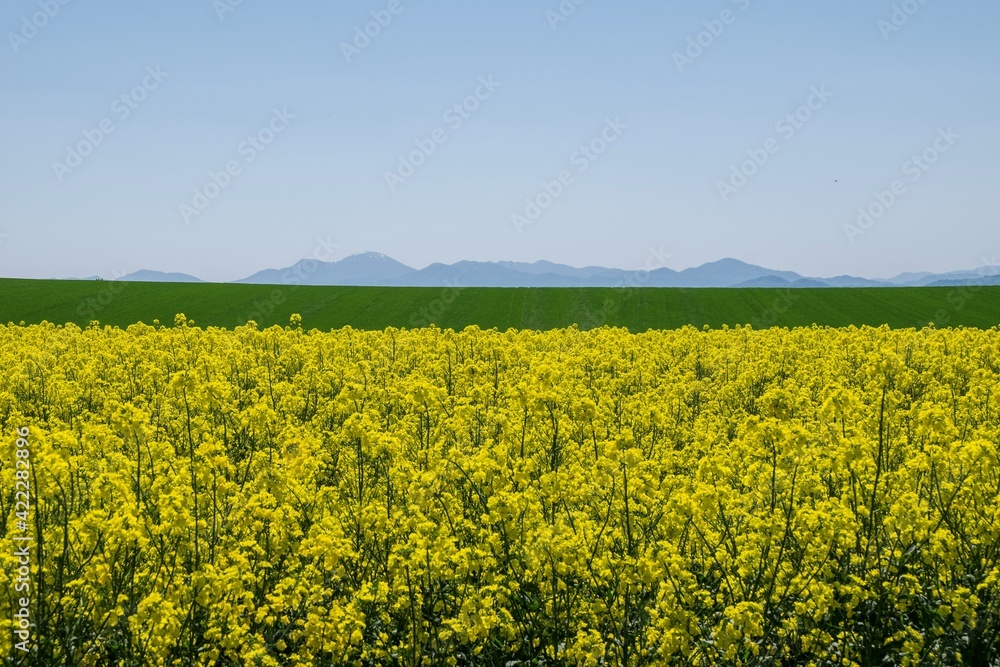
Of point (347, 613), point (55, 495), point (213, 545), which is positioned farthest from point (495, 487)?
point (55, 495)

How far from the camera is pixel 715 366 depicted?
22875 millimetres

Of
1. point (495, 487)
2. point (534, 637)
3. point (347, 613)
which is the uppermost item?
point (495, 487)

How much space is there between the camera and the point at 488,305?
2281 inches

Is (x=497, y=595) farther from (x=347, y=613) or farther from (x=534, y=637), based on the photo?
(x=347, y=613)

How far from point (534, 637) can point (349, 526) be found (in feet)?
8.44

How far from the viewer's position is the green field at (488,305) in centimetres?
4984
